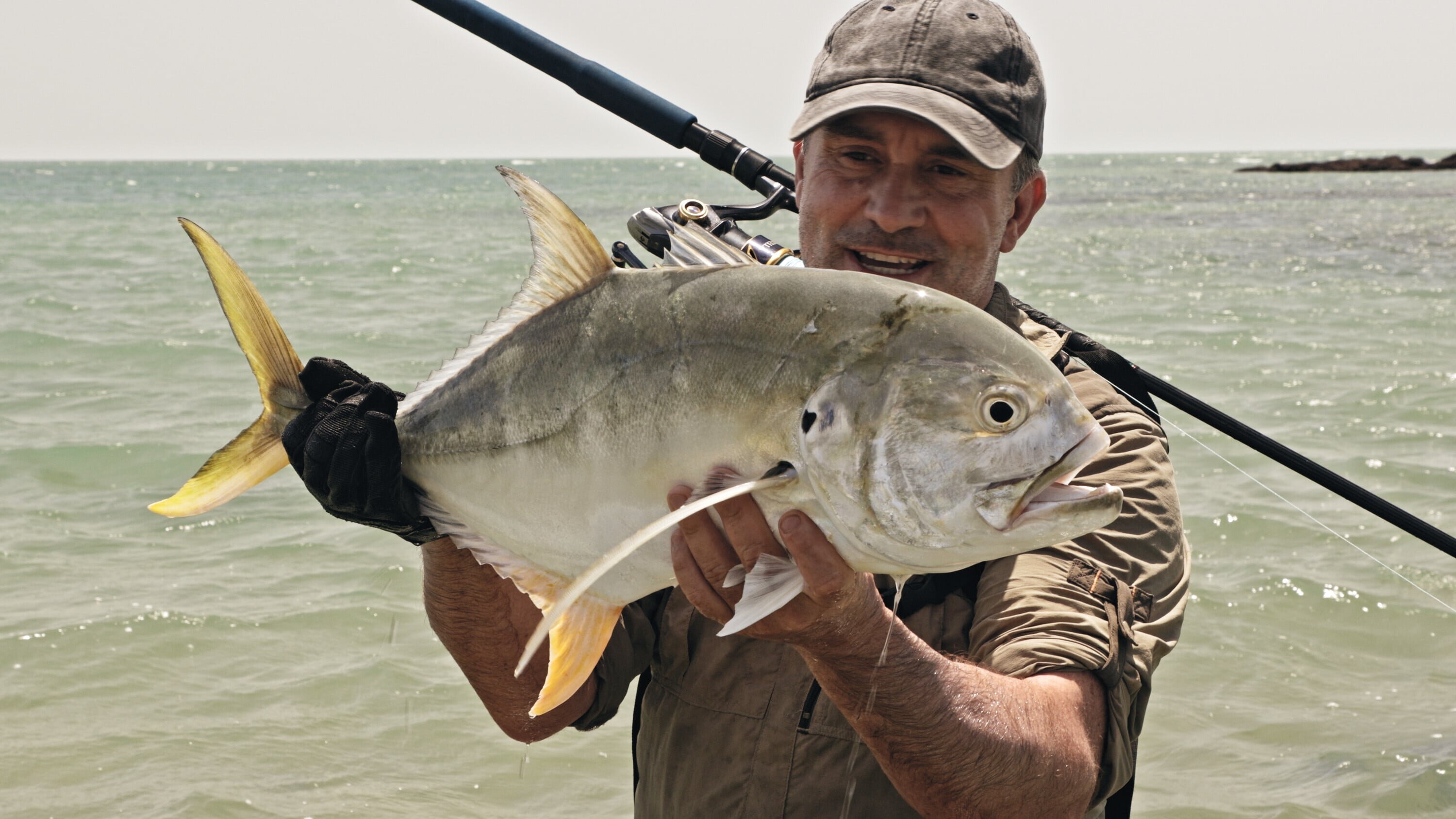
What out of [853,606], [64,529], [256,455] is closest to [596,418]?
[853,606]

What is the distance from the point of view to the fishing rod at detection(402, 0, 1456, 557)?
268 cm

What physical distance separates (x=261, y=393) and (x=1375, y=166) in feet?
304

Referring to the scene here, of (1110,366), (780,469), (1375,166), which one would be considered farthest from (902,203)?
(1375,166)

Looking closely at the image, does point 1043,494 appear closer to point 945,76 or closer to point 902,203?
point 902,203

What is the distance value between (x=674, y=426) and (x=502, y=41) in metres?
1.97

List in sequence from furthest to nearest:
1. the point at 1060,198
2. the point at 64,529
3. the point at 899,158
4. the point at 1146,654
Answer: the point at 1060,198 < the point at 64,529 < the point at 899,158 < the point at 1146,654

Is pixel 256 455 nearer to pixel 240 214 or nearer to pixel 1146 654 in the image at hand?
pixel 1146 654

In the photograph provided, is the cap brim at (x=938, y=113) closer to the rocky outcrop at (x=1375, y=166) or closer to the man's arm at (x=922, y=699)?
the man's arm at (x=922, y=699)

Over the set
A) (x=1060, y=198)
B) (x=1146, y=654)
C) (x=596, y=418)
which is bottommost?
(x=1060, y=198)

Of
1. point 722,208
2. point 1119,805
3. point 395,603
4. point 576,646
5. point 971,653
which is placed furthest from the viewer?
point 395,603

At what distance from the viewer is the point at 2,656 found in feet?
15.5

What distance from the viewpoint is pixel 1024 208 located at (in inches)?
103

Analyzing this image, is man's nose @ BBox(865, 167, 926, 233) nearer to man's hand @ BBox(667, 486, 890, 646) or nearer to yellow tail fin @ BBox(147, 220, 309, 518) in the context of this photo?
man's hand @ BBox(667, 486, 890, 646)

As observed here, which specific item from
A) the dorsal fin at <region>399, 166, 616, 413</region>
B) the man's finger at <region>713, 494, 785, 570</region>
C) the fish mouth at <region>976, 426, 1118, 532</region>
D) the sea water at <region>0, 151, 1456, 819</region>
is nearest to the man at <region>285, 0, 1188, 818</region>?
the man's finger at <region>713, 494, 785, 570</region>
